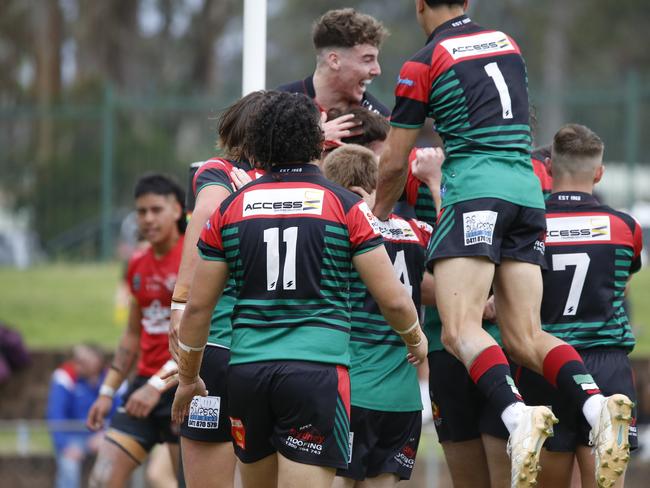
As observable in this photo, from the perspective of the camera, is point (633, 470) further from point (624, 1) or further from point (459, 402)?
point (624, 1)

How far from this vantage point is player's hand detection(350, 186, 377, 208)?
19.9 feet

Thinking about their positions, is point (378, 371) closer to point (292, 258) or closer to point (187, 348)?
point (187, 348)

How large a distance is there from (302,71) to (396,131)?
37.3m

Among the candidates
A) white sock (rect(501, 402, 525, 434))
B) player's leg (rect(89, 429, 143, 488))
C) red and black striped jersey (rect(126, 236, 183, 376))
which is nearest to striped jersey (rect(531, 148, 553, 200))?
white sock (rect(501, 402, 525, 434))

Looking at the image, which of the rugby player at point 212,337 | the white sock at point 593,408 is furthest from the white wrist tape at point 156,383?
the white sock at point 593,408

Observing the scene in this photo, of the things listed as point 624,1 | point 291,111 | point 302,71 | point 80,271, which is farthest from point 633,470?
point 302,71

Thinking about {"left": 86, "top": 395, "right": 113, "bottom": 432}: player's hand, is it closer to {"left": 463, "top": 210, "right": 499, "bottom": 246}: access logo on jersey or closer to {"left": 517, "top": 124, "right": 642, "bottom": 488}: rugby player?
{"left": 517, "top": 124, "right": 642, "bottom": 488}: rugby player

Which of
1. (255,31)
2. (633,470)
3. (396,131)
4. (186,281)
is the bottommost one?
(633,470)

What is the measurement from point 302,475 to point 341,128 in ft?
7.38

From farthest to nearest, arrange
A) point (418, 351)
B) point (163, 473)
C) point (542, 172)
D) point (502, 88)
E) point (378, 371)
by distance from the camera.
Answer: point (163, 473), point (542, 172), point (378, 371), point (502, 88), point (418, 351)

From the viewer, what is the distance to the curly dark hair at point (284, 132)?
5164mm

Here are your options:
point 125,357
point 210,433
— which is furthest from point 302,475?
point 125,357

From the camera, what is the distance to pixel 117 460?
832 cm

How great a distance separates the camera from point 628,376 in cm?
636
